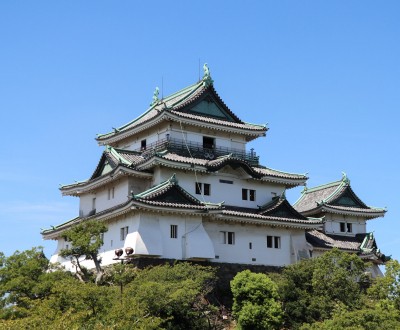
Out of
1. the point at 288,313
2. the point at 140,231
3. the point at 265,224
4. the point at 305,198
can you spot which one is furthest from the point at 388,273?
the point at 305,198

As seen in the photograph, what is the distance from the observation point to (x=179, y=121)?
153ft

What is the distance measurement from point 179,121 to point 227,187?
20.9ft

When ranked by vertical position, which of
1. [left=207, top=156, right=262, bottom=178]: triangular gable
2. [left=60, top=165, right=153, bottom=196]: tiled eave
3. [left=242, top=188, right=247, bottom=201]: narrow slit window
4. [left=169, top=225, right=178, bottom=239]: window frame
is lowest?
[left=169, top=225, right=178, bottom=239]: window frame

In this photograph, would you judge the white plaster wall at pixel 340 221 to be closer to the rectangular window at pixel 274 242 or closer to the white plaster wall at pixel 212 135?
the rectangular window at pixel 274 242

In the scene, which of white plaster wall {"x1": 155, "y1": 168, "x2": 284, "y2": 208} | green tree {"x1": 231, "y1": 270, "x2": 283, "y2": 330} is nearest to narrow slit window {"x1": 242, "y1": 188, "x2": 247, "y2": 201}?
white plaster wall {"x1": 155, "y1": 168, "x2": 284, "y2": 208}

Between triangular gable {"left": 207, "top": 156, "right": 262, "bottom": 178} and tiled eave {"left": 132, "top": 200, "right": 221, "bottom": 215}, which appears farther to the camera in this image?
triangular gable {"left": 207, "top": 156, "right": 262, "bottom": 178}

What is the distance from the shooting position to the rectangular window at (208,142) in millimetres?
49188

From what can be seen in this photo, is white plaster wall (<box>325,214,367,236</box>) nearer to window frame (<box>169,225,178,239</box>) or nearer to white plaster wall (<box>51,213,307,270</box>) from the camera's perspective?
white plaster wall (<box>51,213,307,270</box>)

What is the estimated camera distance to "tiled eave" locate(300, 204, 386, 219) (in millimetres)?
53719

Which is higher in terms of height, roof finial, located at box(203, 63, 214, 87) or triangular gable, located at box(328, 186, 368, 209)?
roof finial, located at box(203, 63, 214, 87)

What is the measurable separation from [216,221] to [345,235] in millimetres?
16176

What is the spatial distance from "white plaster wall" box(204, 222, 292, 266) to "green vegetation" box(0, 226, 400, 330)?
4868 millimetres

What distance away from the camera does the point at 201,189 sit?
46.3 m

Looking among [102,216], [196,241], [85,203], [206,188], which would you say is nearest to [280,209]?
[206,188]
